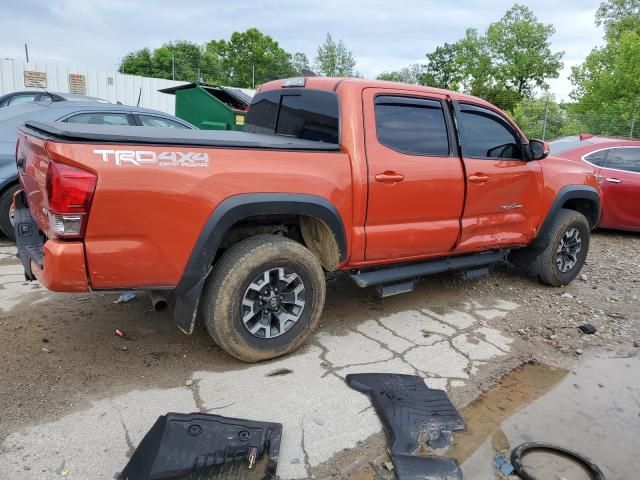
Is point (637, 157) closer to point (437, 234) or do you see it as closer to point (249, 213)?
point (437, 234)

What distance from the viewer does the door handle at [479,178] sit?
4.09 meters

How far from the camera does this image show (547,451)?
265 cm

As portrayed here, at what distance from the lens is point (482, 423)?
2.85m

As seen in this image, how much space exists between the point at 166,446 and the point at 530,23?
190 feet

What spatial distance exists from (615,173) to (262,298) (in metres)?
6.85

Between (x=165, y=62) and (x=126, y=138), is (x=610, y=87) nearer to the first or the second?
(x=126, y=138)

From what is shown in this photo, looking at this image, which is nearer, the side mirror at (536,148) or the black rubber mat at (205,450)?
the black rubber mat at (205,450)

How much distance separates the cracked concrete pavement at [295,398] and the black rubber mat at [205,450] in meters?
0.11

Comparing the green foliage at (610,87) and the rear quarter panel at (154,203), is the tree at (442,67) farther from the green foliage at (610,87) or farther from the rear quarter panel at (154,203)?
the rear quarter panel at (154,203)

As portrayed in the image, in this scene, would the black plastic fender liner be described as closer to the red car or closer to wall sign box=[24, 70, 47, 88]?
the red car

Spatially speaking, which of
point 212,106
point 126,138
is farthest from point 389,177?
point 212,106

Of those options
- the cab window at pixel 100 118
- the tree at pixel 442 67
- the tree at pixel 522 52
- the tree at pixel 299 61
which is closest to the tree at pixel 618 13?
the tree at pixel 522 52

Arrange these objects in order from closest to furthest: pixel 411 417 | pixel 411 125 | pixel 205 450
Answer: pixel 205 450
pixel 411 417
pixel 411 125

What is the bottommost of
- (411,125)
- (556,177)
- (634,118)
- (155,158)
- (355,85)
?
(556,177)
